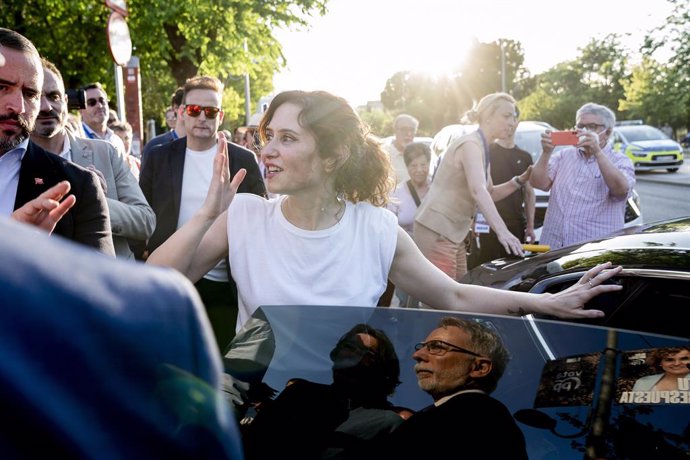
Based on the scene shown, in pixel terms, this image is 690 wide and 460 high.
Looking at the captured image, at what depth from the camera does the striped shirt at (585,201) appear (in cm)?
490

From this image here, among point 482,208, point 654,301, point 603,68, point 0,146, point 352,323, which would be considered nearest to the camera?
point 352,323

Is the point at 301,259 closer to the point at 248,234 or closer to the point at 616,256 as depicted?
the point at 248,234

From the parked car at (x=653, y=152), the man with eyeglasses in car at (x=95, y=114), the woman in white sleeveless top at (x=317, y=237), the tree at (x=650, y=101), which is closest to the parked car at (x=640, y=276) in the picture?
the woman in white sleeveless top at (x=317, y=237)

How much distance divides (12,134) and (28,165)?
12 cm

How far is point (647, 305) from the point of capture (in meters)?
2.48

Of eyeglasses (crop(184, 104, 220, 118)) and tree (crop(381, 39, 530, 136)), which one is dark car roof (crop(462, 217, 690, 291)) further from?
tree (crop(381, 39, 530, 136))

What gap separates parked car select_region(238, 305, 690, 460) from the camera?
1561 millimetres

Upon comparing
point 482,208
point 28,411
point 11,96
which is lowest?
point 482,208

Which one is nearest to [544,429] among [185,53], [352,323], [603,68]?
[352,323]

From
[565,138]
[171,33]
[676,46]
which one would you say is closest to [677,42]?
[676,46]

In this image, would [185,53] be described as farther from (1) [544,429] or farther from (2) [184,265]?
(1) [544,429]

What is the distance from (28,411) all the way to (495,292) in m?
2.22

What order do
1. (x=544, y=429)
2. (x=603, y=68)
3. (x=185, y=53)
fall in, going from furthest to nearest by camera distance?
(x=603, y=68)
(x=185, y=53)
(x=544, y=429)

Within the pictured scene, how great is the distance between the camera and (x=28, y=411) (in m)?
0.50
